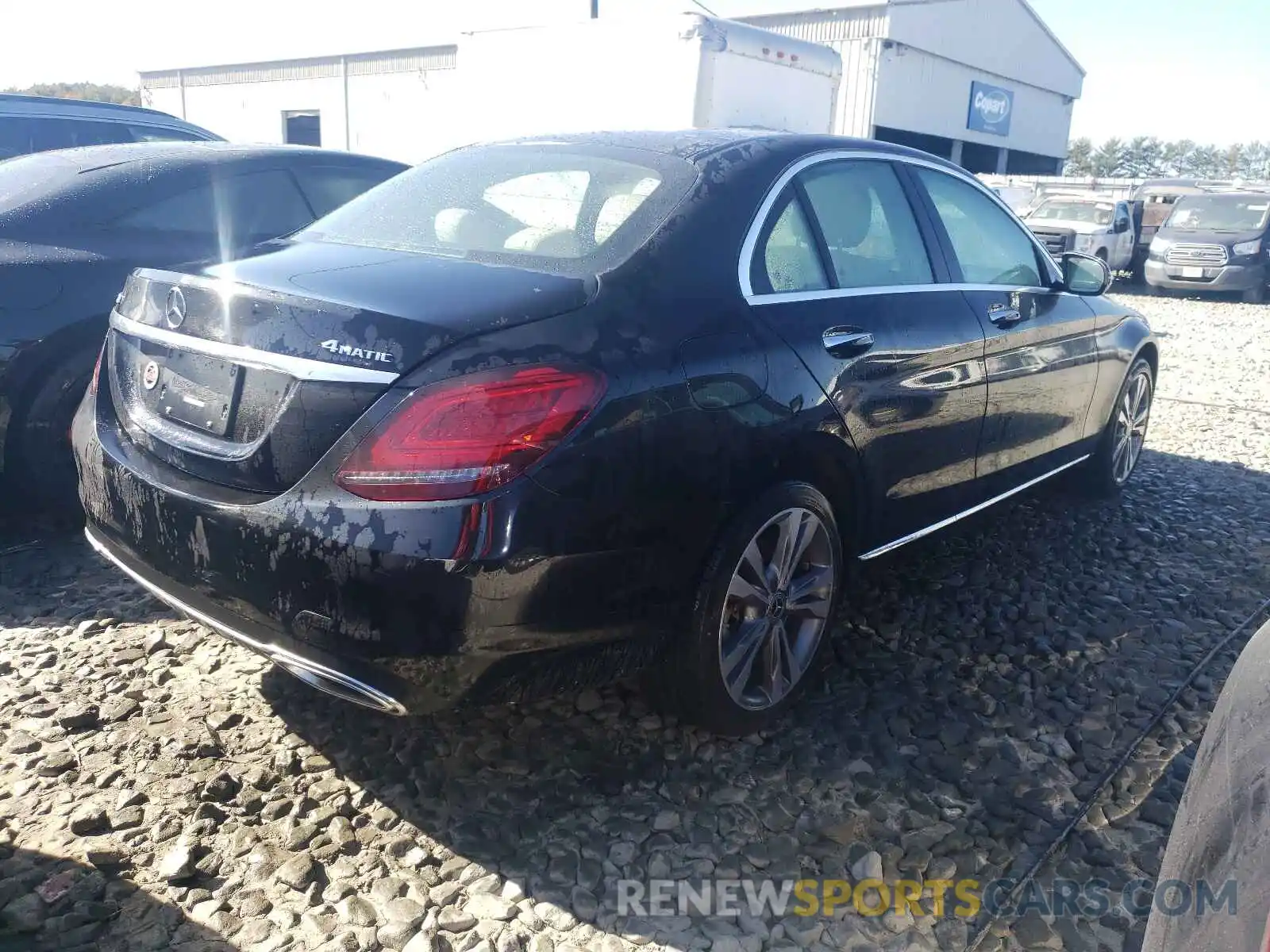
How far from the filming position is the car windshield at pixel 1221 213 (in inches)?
705

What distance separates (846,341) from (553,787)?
4.77ft

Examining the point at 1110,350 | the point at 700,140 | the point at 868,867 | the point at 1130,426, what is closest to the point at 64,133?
the point at 700,140

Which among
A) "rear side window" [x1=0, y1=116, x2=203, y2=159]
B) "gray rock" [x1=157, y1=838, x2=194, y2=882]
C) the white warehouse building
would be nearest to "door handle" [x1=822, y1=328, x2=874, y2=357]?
"gray rock" [x1=157, y1=838, x2=194, y2=882]

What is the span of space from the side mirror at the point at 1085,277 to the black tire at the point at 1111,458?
735 mm

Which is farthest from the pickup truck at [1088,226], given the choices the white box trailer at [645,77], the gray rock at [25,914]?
the gray rock at [25,914]

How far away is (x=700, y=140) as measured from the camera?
3064 millimetres

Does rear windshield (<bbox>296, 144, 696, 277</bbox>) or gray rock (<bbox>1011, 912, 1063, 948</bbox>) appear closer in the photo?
gray rock (<bbox>1011, 912, 1063, 948</bbox>)

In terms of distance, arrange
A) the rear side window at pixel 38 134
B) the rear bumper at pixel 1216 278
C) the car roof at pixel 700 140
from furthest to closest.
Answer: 1. the rear bumper at pixel 1216 278
2. the rear side window at pixel 38 134
3. the car roof at pixel 700 140

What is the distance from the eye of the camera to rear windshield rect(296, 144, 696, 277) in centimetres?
262

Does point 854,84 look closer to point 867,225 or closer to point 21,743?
point 867,225

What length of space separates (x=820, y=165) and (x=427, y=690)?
6.54 feet

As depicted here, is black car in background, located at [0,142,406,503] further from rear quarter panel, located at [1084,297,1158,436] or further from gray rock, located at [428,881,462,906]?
rear quarter panel, located at [1084,297,1158,436]

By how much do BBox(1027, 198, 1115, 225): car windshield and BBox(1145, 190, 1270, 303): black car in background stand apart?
1.04m

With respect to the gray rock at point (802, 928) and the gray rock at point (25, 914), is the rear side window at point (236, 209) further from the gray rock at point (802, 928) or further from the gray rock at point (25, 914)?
the gray rock at point (802, 928)
